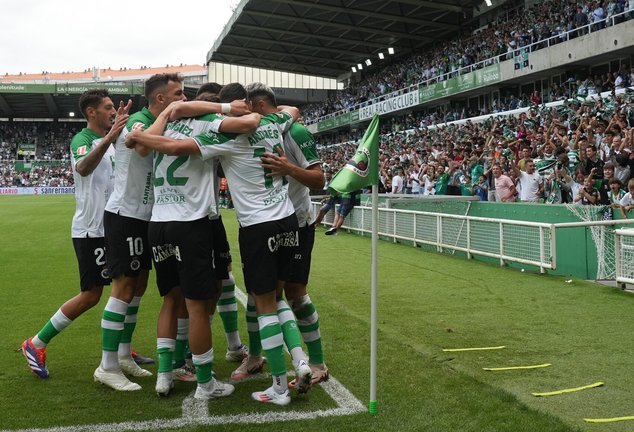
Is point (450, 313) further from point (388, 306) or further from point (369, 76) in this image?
point (369, 76)

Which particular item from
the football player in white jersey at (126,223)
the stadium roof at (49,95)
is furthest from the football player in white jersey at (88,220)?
the stadium roof at (49,95)

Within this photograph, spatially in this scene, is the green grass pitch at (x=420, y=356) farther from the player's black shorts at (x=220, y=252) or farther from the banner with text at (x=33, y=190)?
the banner with text at (x=33, y=190)

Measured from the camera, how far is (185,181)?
4.26m

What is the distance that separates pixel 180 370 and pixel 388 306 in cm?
355

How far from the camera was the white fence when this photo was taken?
959cm

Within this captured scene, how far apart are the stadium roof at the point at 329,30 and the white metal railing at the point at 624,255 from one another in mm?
27538

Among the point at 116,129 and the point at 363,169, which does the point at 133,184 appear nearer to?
the point at 116,129

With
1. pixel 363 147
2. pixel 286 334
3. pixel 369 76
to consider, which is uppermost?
pixel 369 76

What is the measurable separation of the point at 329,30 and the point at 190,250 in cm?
3966

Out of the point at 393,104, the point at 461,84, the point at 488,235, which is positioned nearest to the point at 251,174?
the point at 488,235

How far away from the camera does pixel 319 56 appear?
49906 mm

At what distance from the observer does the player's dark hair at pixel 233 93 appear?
468 centimetres

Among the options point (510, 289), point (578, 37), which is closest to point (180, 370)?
point (510, 289)

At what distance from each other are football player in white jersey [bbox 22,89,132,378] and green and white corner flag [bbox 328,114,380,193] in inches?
74.9
